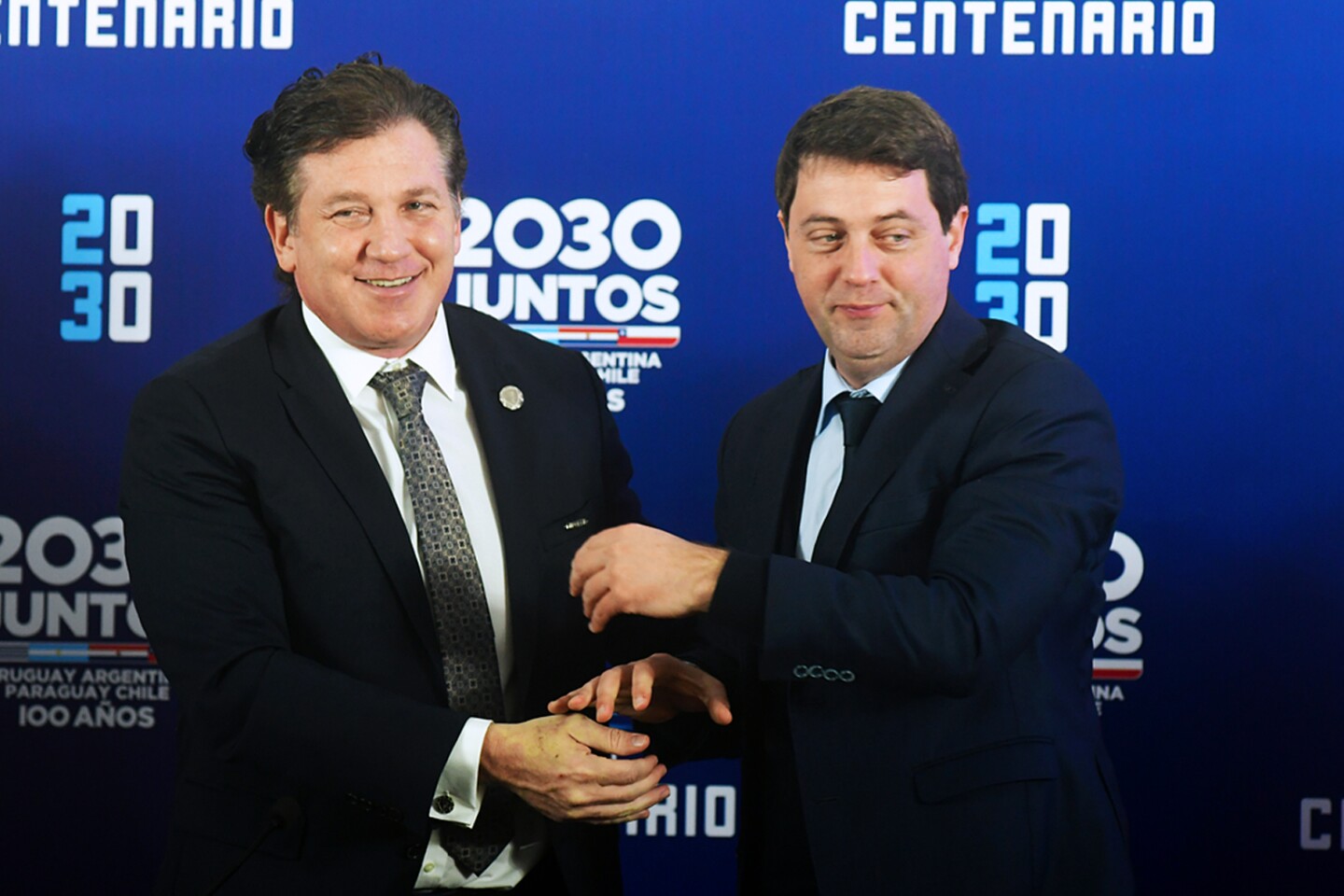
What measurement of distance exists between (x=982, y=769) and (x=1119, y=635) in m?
1.23

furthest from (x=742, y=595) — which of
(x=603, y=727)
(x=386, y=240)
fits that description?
(x=386, y=240)

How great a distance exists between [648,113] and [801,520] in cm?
128

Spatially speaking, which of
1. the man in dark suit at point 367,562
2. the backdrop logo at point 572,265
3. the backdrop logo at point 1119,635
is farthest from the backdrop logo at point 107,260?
the backdrop logo at point 1119,635

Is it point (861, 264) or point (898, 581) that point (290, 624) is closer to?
point (898, 581)

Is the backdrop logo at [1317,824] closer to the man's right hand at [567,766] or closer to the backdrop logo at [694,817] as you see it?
the backdrop logo at [694,817]

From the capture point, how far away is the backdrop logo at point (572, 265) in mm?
3053

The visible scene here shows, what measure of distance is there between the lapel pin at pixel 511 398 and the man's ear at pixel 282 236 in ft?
1.25

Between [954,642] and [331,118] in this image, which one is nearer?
[954,642]

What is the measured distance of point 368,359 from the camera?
2.10 meters

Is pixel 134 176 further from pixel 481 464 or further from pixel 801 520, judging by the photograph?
pixel 801 520

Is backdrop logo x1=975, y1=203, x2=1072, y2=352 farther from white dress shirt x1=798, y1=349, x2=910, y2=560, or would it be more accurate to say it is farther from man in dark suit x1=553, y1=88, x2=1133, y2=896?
white dress shirt x1=798, y1=349, x2=910, y2=560

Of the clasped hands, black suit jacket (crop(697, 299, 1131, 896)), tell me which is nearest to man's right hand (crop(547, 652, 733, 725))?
the clasped hands

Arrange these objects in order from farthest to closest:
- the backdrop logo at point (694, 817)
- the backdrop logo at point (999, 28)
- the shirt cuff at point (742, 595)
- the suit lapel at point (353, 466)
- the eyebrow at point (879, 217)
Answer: the backdrop logo at point (694, 817)
the backdrop logo at point (999, 28)
the eyebrow at point (879, 217)
the suit lapel at point (353, 466)
the shirt cuff at point (742, 595)

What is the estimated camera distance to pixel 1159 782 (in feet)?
10.0
